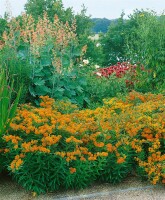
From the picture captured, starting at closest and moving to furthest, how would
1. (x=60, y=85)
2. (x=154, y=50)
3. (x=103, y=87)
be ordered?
(x=60, y=85) → (x=103, y=87) → (x=154, y=50)

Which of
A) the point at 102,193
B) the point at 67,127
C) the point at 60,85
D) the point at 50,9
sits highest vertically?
the point at 50,9

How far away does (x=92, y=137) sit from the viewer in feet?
17.2

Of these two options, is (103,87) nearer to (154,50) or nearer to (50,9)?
(154,50)

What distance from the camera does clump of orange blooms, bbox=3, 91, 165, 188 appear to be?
195 inches

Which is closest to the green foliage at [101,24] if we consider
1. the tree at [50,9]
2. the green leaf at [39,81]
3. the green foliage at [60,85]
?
the tree at [50,9]

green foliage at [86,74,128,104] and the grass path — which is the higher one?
green foliage at [86,74,128,104]

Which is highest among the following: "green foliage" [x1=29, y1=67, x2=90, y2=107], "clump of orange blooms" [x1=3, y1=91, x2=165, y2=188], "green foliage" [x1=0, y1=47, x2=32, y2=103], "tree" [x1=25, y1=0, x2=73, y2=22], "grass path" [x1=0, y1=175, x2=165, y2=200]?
"tree" [x1=25, y1=0, x2=73, y2=22]

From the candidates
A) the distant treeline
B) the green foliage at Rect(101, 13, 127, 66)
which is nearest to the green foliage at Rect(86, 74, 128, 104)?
the green foliage at Rect(101, 13, 127, 66)

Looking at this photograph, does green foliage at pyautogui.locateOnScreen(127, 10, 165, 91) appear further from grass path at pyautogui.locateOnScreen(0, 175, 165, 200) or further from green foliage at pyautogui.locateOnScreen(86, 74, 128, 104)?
grass path at pyautogui.locateOnScreen(0, 175, 165, 200)

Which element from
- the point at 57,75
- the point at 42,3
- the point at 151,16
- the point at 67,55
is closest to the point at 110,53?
the point at 42,3

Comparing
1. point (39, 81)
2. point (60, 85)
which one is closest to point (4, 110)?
point (39, 81)

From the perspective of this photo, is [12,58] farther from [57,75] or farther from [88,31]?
[88,31]

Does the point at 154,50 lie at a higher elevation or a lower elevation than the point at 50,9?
lower

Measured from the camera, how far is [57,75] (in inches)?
280
